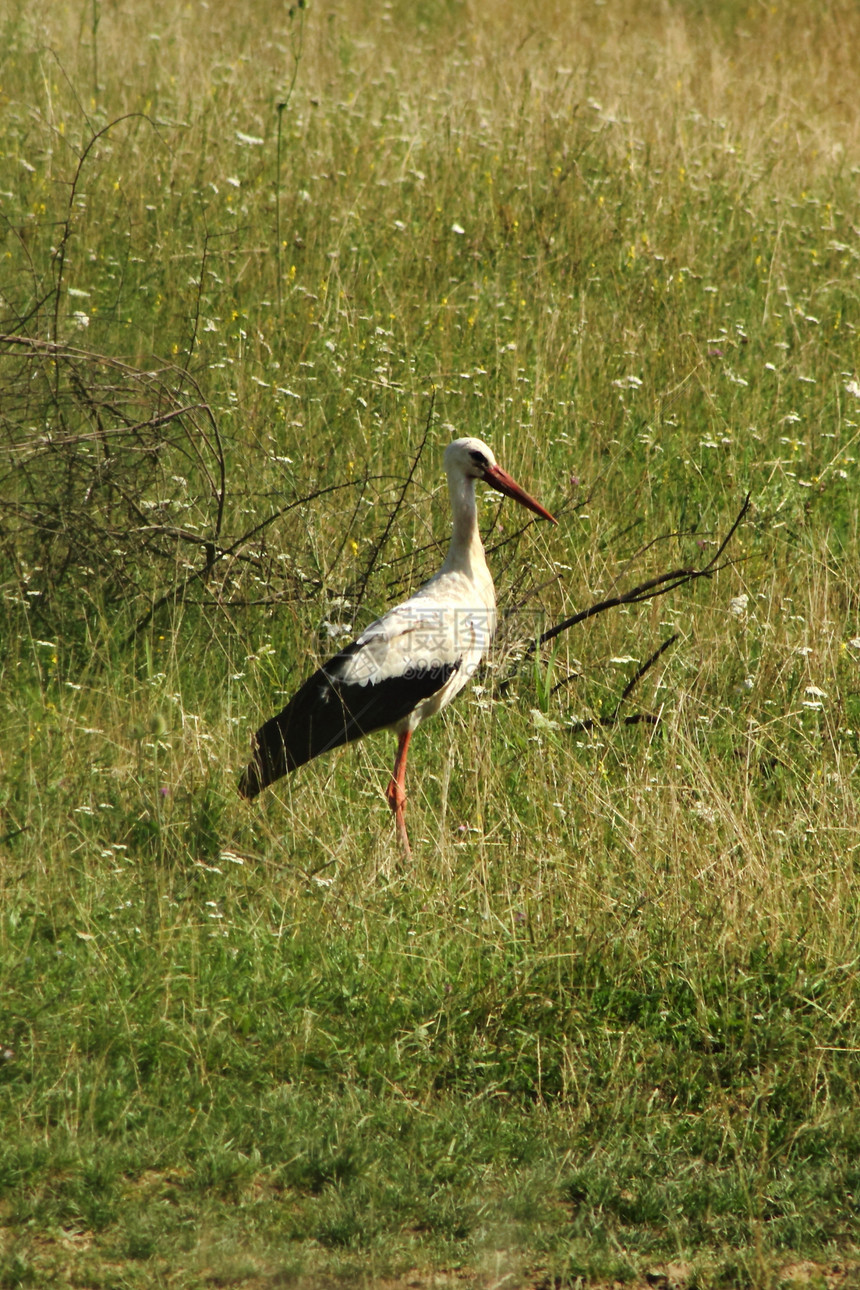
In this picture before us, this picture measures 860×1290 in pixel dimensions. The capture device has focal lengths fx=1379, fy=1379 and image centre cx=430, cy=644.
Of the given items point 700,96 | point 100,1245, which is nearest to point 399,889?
point 100,1245

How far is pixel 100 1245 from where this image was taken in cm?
277

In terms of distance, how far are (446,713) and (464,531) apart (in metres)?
0.69

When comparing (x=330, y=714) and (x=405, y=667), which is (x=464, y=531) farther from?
(x=330, y=714)

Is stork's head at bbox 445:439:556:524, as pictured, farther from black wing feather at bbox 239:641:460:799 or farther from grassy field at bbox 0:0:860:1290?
black wing feather at bbox 239:641:460:799

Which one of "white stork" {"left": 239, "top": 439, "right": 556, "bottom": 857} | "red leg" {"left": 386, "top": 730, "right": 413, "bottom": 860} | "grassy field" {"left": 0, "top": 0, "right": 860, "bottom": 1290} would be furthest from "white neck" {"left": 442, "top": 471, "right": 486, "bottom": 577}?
"red leg" {"left": 386, "top": 730, "right": 413, "bottom": 860}

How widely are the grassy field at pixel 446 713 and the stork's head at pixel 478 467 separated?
1.14 ft

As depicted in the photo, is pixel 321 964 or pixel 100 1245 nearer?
pixel 100 1245

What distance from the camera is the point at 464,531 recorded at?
508 cm

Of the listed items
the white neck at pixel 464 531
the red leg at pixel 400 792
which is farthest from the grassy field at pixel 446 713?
the white neck at pixel 464 531

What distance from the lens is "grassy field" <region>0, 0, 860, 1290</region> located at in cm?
302

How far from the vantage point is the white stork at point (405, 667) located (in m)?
4.42

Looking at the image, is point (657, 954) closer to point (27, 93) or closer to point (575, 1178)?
point (575, 1178)

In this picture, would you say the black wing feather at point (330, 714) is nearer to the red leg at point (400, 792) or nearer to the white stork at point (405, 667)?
the white stork at point (405, 667)

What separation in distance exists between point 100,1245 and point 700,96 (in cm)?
969
